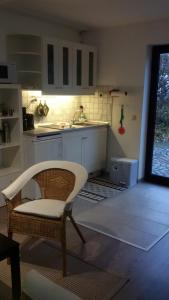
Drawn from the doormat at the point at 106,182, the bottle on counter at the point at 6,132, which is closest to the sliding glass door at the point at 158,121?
the doormat at the point at 106,182

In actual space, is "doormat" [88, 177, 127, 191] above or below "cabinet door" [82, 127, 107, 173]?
below

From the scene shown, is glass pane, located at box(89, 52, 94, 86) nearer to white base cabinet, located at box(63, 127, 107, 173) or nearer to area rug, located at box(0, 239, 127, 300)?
white base cabinet, located at box(63, 127, 107, 173)

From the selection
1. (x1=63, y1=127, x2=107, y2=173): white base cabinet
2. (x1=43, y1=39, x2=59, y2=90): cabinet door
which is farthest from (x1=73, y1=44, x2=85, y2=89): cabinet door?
(x1=63, y1=127, x2=107, y2=173): white base cabinet

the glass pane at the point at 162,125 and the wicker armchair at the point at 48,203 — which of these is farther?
the glass pane at the point at 162,125

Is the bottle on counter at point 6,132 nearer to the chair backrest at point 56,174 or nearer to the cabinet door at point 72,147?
the cabinet door at point 72,147

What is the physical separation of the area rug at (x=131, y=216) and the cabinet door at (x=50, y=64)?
1.67 m

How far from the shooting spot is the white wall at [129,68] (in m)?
4.13

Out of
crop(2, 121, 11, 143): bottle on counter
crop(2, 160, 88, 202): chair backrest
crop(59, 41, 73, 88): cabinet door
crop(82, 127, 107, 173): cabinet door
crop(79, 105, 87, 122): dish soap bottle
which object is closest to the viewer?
crop(2, 160, 88, 202): chair backrest

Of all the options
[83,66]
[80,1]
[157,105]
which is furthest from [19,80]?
[157,105]

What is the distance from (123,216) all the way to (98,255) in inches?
34.3

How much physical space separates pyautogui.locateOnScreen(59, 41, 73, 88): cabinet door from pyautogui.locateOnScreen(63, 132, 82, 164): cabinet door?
75 cm

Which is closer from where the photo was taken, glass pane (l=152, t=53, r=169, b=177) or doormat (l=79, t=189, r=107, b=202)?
doormat (l=79, t=189, r=107, b=202)

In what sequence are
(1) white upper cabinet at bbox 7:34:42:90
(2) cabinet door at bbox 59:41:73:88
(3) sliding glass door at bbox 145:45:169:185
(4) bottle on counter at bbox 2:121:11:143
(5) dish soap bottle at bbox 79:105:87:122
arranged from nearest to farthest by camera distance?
(4) bottle on counter at bbox 2:121:11:143, (1) white upper cabinet at bbox 7:34:42:90, (2) cabinet door at bbox 59:41:73:88, (3) sliding glass door at bbox 145:45:169:185, (5) dish soap bottle at bbox 79:105:87:122

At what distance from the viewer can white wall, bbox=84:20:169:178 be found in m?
4.13
